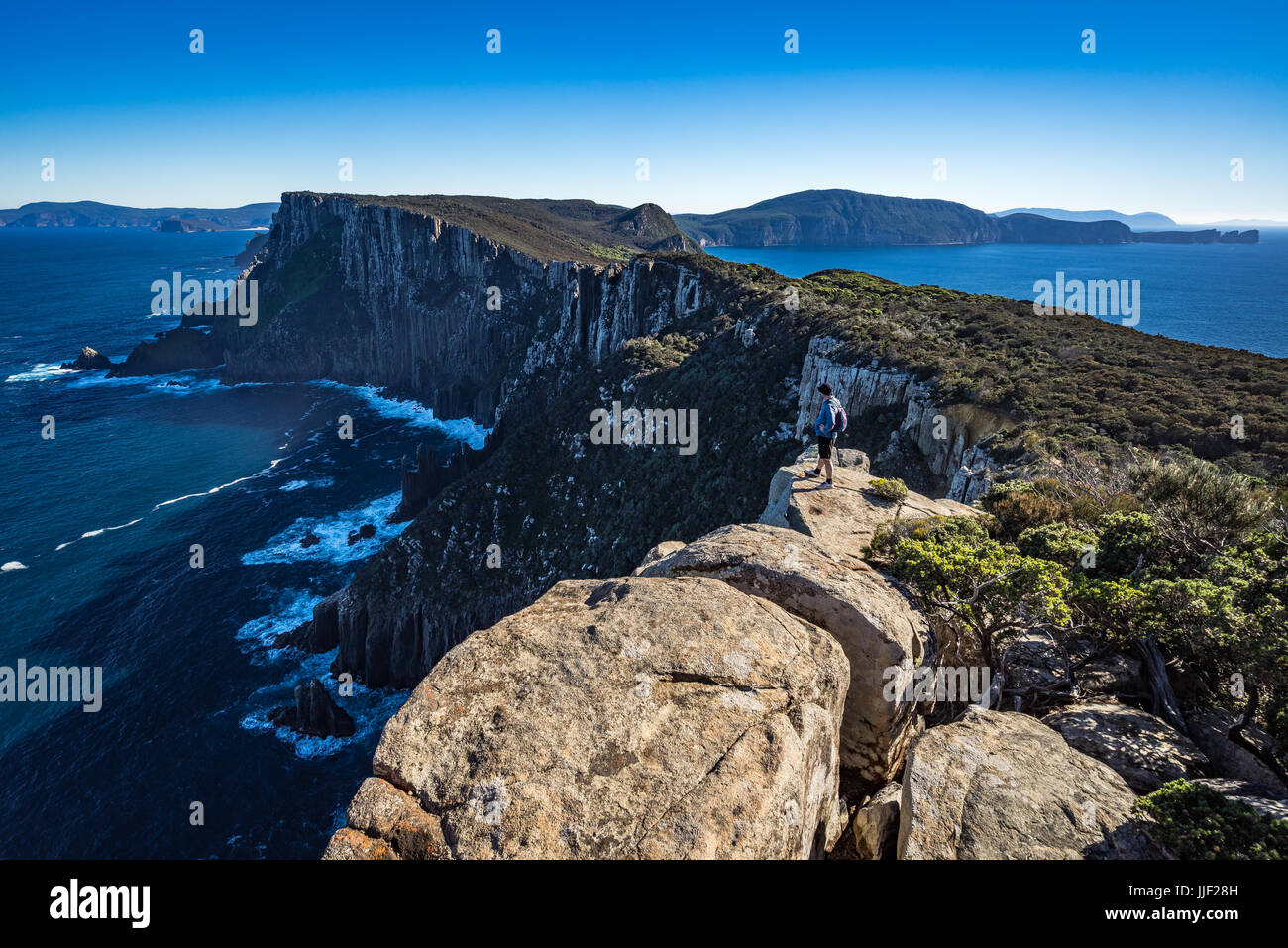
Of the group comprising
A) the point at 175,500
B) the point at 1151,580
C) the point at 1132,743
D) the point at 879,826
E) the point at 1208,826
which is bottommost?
the point at 175,500

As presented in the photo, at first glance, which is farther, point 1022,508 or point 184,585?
point 184,585

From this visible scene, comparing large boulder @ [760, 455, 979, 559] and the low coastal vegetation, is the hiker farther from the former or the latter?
the low coastal vegetation

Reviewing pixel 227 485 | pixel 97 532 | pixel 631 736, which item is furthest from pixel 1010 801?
pixel 227 485

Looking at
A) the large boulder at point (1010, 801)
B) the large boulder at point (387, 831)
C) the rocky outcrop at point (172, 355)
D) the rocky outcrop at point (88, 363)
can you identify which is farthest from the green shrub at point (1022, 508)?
the rocky outcrop at point (88, 363)

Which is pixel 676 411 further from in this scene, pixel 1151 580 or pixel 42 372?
pixel 42 372

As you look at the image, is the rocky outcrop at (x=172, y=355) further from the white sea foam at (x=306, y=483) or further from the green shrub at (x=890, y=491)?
the green shrub at (x=890, y=491)
